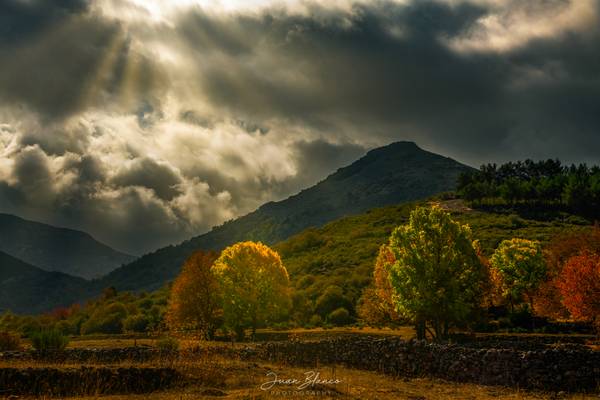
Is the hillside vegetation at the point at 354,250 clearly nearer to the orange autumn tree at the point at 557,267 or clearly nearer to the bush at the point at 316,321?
the bush at the point at 316,321

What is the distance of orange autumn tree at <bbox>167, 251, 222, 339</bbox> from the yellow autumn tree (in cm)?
193

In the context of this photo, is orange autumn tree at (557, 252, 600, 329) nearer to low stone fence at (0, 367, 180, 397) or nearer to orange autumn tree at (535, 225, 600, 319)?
orange autumn tree at (535, 225, 600, 319)

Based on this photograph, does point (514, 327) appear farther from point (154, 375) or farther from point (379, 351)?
point (154, 375)

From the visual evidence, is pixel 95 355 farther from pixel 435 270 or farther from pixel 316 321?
pixel 316 321

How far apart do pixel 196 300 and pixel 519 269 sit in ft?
162

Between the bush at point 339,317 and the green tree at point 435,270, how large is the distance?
3925 cm

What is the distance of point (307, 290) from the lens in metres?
112

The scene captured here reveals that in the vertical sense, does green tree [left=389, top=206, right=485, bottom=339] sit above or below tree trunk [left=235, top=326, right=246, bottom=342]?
above

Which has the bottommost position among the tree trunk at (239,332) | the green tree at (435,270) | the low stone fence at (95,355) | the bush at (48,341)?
the tree trunk at (239,332)

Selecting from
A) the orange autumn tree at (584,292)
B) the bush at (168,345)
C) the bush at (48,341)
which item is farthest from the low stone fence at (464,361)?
the orange autumn tree at (584,292)

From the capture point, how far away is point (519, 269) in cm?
7725

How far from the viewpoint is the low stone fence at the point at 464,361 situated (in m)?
28.4

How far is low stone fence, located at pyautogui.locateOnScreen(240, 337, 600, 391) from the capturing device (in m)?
28.4

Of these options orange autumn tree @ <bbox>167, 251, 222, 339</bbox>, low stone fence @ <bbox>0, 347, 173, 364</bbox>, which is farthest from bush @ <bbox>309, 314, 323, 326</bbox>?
low stone fence @ <bbox>0, 347, 173, 364</bbox>
